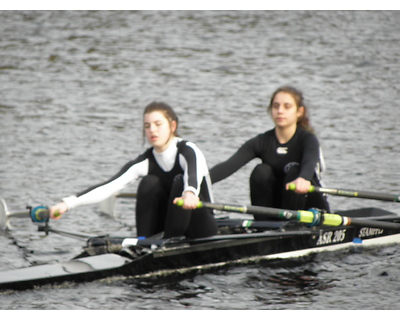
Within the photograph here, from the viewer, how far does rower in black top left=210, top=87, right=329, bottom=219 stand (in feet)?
22.0

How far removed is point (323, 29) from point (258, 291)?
49.4ft

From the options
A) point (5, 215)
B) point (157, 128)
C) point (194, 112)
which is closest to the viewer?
point (157, 128)

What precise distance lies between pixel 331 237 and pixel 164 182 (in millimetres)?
1626

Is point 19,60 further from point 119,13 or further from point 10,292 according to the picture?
point 10,292

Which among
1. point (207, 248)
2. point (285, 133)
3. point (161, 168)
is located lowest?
point (207, 248)

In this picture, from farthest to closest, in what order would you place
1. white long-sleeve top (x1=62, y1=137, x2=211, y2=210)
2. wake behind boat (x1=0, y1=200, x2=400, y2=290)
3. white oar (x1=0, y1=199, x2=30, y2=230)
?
white oar (x1=0, y1=199, x2=30, y2=230)
white long-sleeve top (x1=62, y1=137, x2=211, y2=210)
wake behind boat (x1=0, y1=200, x2=400, y2=290)

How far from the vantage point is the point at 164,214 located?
6.25 metres

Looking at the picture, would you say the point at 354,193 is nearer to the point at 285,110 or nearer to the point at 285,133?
the point at 285,133

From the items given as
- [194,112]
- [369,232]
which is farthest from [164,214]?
[194,112]

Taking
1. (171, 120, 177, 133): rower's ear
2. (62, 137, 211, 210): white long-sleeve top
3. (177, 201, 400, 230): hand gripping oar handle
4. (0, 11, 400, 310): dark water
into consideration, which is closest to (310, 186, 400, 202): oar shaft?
(177, 201, 400, 230): hand gripping oar handle

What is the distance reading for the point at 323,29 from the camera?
66.3 feet

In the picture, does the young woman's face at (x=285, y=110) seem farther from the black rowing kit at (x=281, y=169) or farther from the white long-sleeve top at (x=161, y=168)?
the white long-sleeve top at (x=161, y=168)

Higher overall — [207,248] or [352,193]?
[352,193]

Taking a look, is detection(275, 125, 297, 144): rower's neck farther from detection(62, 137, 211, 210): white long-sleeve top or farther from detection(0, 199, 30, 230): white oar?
detection(0, 199, 30, 230): white oar
